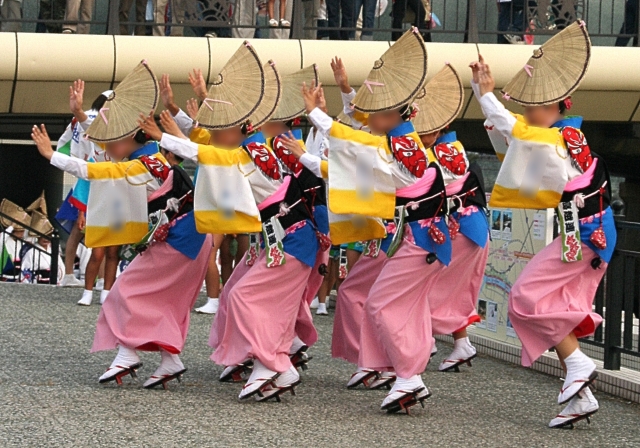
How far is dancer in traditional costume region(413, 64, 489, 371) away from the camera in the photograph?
24.1 ft

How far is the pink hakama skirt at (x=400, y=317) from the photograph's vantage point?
5797 mm

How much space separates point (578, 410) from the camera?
5551 millimetres

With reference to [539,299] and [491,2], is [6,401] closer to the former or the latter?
[539,299]

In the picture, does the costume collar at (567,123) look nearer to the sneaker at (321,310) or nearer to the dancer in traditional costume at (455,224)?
the dancer in traditional costume at (455,224)

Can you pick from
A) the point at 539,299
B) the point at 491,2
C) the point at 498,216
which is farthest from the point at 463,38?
the point at 539,299

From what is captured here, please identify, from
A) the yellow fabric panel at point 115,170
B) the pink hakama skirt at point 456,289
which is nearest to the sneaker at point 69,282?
the pink hakama skirt at point 456,289

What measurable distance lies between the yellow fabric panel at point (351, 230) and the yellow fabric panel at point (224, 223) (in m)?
0.40

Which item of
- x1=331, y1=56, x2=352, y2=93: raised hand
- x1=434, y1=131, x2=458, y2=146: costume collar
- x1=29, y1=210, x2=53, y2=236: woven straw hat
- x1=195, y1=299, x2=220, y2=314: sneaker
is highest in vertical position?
x1=331, y1=56, x2=352, y2=93: raised hand

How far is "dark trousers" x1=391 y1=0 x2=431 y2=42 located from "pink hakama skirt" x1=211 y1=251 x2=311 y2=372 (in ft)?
25.6

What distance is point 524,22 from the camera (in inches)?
538

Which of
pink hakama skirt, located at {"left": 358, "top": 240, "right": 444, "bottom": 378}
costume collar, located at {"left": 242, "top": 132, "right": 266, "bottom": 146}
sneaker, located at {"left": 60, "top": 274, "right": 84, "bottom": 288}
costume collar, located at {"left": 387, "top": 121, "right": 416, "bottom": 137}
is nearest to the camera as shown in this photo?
pink hakama skirt, located at {"left": 358, "top": 240, "right": 444, "bottom": 378}

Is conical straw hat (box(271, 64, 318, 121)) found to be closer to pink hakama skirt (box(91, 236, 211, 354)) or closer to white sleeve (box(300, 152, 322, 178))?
white sleeve (box(300, 152, 322, 178))

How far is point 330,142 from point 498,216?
9.92ft

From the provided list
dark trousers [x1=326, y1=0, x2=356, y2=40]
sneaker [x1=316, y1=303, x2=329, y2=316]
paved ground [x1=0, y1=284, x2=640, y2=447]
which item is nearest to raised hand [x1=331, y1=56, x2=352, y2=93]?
paved ground [x1=0, y1=284, x2=640, y2=447]
